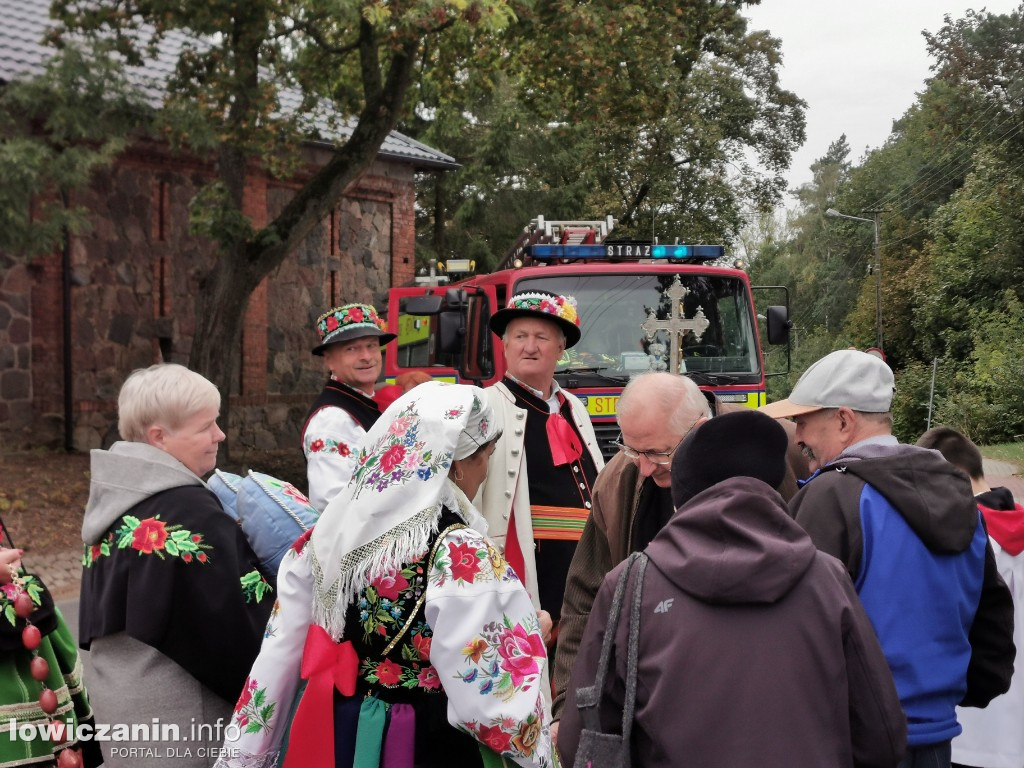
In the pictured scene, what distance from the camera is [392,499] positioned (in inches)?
106

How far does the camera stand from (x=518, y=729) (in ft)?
8.52

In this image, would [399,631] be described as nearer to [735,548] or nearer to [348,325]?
[735,548]

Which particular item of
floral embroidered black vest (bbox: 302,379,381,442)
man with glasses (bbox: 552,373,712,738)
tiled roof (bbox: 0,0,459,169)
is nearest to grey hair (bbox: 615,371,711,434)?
man with glasses (bbox: 552,373,712,738)

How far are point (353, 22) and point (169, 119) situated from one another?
8.30ft

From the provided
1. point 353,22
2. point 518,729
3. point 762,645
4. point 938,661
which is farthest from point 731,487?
point 353,22

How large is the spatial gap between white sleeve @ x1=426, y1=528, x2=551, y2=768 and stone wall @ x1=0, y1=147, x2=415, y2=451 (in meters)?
14.8

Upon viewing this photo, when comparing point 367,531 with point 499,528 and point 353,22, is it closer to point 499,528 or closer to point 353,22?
point 499,528

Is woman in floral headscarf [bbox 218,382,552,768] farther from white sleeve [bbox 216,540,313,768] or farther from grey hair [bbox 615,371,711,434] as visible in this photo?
grey hair [bbox 615,371,711,434]

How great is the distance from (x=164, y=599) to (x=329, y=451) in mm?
1376

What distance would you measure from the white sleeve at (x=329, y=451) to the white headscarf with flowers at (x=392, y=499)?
1.46 m

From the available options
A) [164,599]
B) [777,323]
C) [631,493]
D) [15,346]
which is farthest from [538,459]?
[15,346]

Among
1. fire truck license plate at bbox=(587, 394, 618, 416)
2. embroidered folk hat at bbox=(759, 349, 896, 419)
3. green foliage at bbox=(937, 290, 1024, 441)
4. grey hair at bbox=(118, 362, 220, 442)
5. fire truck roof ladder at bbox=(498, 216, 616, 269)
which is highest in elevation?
fire truck roof ladder at bbox=(498, 216, 616, 269)

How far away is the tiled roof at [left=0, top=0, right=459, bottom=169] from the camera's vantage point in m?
15.3

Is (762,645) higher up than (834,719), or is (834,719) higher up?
(762,645)
